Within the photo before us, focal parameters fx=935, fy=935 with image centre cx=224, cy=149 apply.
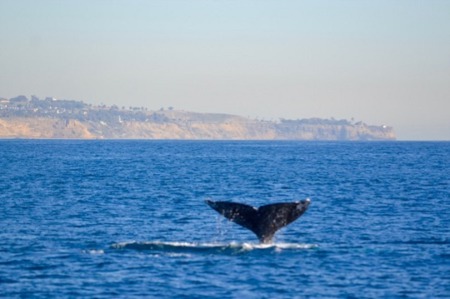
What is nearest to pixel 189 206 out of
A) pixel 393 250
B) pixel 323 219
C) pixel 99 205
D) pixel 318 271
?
pixel 99 205

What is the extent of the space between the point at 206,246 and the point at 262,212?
3.21m

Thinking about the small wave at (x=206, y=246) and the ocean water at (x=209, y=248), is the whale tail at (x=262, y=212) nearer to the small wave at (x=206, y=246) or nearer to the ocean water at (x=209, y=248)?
the ocean water at (x=209, y=248)

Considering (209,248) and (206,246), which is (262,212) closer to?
(209,248)

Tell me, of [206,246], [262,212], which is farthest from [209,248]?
[262,212]

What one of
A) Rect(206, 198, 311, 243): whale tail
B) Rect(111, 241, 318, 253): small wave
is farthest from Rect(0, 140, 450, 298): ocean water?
Rect(206, 198, 311, 243): whale tail

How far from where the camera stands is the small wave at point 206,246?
25.1 m

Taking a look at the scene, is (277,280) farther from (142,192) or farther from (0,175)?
(0,175)

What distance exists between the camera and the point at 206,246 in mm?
25844

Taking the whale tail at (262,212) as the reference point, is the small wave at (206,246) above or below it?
below

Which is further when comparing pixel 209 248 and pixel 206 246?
pixel 206 246

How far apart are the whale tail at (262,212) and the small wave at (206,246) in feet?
4.94

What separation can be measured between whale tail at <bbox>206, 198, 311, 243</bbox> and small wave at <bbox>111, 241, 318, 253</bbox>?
150 cm

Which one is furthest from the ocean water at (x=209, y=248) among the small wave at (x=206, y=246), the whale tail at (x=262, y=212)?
the whale tail at (x=262, y=212)

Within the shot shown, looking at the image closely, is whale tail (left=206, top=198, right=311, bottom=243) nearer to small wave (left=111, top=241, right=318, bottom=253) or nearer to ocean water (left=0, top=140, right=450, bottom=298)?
ocean water (left=0, top=140, right=450, bottom=298)
